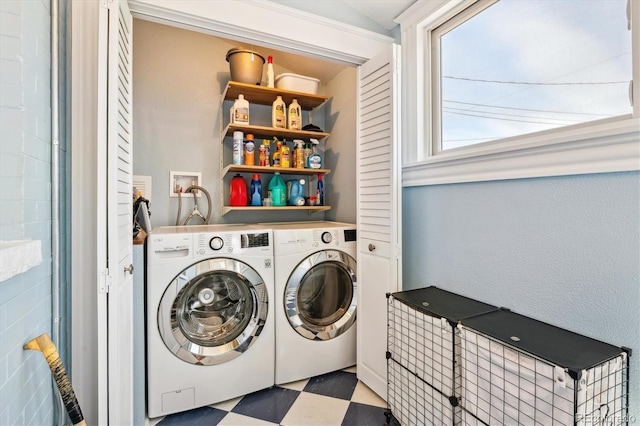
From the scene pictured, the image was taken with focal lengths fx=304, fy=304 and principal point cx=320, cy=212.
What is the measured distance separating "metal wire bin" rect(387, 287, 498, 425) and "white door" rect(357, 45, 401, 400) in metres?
0.17

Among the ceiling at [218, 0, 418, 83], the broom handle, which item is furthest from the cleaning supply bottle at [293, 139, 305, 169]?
the broom handle

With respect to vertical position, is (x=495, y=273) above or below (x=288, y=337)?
above

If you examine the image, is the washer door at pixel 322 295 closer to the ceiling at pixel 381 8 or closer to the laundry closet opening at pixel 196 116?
the laundry closet opening at pixel 196 116

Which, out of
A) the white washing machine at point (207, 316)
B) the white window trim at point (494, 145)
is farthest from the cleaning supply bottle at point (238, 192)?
the white window trim at point (494, 145)

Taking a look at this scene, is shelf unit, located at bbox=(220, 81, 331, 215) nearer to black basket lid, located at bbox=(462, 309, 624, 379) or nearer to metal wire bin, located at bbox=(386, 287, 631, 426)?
metal wire bin, located at bbox=(386, 287, 631, 426)

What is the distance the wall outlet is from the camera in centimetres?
225

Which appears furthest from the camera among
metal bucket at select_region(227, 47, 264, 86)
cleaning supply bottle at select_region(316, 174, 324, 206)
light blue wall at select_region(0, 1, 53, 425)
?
cleaning supply bottle at select_region(316, 174, 324, 206)

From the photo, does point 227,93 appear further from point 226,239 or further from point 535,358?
point 535,358

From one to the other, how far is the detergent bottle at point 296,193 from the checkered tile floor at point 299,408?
1264 mm

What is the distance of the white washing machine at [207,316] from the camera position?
1.55 meters

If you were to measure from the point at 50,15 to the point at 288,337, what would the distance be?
5.91ft

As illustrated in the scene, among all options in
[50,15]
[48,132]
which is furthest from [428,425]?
[50,15]

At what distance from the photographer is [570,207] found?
1066 mm

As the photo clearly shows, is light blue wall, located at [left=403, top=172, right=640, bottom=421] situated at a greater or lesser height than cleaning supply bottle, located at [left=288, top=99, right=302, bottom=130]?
lesser
